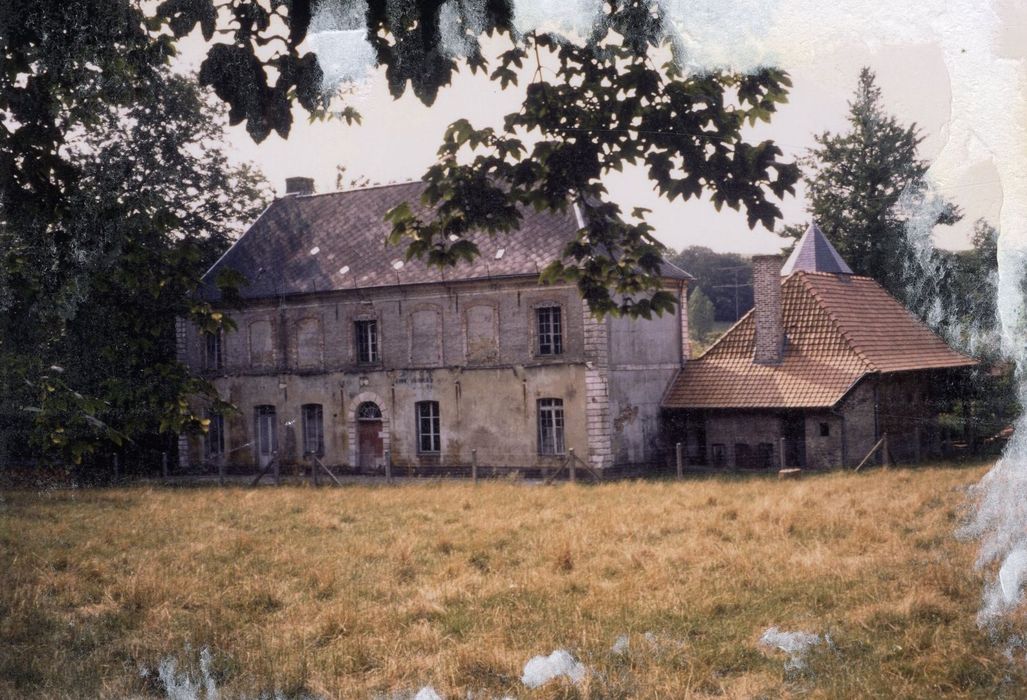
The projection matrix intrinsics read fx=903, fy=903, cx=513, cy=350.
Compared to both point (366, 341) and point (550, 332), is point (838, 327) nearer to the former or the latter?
point (550, 332)

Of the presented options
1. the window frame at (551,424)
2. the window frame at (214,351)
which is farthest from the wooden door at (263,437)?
the window frame at (551,424)

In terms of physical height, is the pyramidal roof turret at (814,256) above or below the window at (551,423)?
above

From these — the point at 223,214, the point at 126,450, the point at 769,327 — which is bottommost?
the point at 126,450

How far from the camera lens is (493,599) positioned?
18.2 ft

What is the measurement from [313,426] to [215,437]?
6.84 metres

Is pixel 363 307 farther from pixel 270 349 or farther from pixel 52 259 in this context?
pixel 52 259

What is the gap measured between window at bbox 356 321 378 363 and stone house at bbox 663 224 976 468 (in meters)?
7.90

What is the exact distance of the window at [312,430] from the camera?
37.2 feet

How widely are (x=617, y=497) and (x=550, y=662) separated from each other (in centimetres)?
490

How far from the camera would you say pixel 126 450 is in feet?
18.8

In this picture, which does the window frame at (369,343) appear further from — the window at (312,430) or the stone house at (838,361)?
the stone house at (838,361)

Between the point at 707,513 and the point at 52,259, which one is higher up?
the point at 52,259

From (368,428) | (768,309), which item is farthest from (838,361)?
(368,428)

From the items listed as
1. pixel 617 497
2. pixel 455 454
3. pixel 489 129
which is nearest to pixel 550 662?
pixel 489 129
